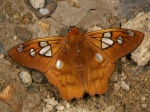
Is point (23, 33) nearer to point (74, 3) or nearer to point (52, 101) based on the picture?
point (74, 3)

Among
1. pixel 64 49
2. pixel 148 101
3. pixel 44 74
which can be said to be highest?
pixel 64 49

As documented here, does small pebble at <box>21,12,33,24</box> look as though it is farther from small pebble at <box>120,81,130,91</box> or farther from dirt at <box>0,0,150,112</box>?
small pebble at <box>120,81,130,91</box>

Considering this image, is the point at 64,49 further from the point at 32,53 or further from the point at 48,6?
the point at 48,6

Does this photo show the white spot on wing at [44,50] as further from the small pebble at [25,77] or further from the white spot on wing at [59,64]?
the small pebble at [25,77]

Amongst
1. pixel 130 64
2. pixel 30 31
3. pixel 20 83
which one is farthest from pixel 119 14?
pixel 20 83

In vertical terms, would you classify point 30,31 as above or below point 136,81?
above

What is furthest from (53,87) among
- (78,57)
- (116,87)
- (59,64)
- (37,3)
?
(37,3)

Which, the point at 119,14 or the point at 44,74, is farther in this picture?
the point at 119,14

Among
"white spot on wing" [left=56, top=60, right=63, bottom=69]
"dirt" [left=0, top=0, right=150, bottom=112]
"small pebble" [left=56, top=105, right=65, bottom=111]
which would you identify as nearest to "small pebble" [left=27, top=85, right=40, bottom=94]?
"dirt" [left=0, top=0, right=150, bottom=112]
